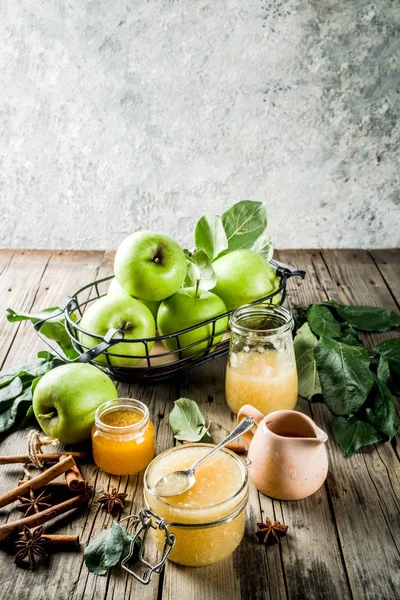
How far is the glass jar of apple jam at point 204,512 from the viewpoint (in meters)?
0.80

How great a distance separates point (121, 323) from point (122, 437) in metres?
0.26

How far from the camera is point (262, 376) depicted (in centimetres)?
112

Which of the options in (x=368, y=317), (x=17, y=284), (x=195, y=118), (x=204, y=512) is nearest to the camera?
(x=204, y=512)

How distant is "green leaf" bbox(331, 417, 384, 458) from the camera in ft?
3.49

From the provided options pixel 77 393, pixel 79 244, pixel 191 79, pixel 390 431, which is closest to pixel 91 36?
pixel 191 79

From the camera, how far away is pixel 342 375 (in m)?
1.16

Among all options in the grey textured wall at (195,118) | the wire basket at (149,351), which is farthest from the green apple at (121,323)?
the grey textured wall at (195,118)

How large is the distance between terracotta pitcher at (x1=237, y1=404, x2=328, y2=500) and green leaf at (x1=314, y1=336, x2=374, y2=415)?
0.19m

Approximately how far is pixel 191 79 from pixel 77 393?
158 cm

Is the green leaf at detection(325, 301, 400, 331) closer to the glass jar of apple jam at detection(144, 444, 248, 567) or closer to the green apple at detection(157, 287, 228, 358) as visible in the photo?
the green apple at detection(157, 287, 228, 358)

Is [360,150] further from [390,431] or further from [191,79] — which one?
[390,431]

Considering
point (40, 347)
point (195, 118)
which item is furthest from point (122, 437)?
point (195, 118)

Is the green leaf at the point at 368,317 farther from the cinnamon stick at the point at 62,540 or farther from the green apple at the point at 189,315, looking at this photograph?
the cinnamon stick at the point at 62,540

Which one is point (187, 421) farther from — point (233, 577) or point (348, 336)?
point (348, 336)
